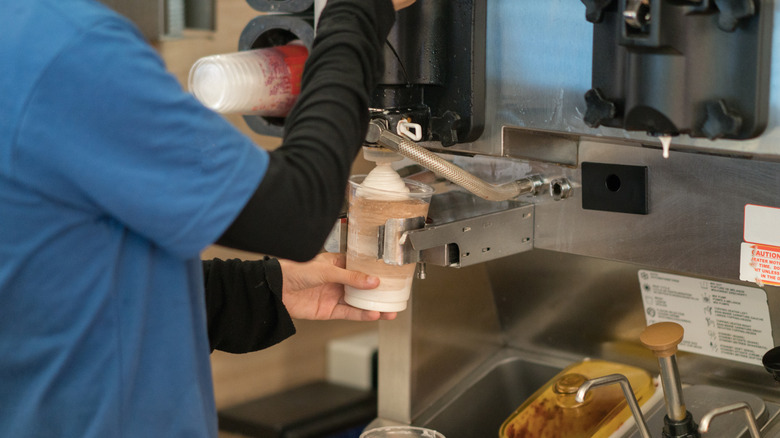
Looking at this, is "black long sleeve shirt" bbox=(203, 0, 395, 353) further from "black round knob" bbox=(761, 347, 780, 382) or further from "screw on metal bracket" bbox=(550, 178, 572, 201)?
"black round knob" bbox=(761, 347, 780, 382)

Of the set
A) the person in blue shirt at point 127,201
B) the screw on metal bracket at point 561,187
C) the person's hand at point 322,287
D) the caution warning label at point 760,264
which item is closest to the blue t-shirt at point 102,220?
the person in blue shirt at point 127,201

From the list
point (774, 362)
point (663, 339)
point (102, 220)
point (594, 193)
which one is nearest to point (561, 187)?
point (594, 193)

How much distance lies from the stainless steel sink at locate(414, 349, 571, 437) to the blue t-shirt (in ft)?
2.08

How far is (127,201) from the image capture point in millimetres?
690

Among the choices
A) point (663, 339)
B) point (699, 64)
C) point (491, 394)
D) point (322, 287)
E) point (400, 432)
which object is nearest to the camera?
point (699, 64)

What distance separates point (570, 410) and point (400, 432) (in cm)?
26

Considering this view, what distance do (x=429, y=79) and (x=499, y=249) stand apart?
242mm

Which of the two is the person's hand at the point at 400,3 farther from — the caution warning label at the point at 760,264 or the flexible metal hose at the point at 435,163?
the caution warning label at the point at 760,264

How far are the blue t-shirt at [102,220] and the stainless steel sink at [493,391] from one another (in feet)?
2.08

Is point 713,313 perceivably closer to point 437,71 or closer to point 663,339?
point 663,339

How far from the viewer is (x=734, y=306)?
1.20 metres

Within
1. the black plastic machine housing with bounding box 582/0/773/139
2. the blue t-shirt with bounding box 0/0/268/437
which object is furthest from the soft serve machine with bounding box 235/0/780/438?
the blue t-shirt with bounding box 0/0/268/437

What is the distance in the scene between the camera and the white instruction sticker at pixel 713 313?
46.8 inches

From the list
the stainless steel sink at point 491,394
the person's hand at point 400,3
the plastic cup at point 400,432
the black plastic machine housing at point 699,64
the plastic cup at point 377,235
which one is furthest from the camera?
the stainless steel sink at point 491,394
